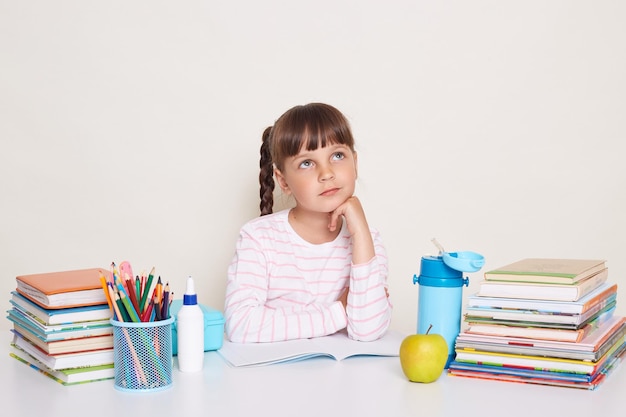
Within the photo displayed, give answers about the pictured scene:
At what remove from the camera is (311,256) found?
2037 mm

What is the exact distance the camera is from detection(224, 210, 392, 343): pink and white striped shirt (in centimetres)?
175

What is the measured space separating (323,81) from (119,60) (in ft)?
2.54

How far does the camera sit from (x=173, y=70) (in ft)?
9.11

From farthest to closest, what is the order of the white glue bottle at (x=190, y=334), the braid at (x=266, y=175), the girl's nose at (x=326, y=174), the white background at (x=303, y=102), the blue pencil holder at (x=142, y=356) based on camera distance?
1. the white background at (x=303, y=102)
2. the braid at (x=266, y=175)
3. the girl's nose at (x=326, y=174)
4. the white glue bottle at (x=190, y=334)
5. the blue pencil holder at (x=142, y=356)

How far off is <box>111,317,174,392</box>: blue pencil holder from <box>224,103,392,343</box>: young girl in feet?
1.34

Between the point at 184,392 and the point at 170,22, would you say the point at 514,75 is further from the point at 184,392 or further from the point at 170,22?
the point at 184,392

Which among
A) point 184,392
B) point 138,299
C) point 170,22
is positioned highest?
point 170,22

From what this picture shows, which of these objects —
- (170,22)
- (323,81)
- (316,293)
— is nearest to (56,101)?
(170,22)

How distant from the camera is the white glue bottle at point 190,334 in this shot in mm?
1459

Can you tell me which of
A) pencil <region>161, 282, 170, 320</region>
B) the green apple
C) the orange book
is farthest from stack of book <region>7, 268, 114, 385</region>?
the green apple

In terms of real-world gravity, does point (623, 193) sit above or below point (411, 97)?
below

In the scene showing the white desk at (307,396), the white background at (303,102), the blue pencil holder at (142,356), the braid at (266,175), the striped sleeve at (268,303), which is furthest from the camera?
the white background at (303,102)

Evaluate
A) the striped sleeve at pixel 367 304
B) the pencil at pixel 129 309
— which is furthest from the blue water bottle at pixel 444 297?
the pencil at pixel 129 309

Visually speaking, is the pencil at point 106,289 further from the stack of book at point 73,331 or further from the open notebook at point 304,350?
the open notebook at point 304,350
